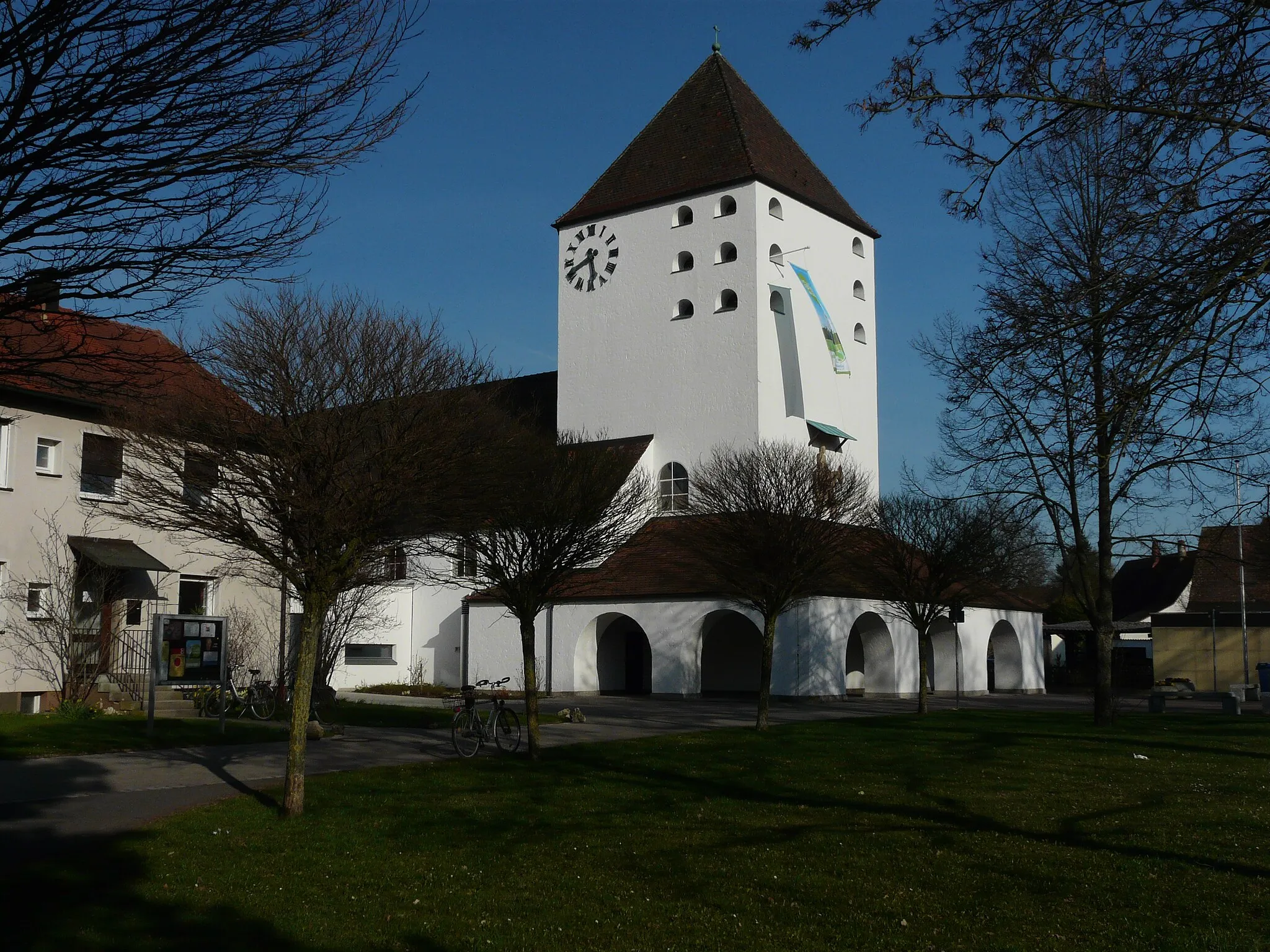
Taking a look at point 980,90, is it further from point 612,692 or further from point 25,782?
point 612,692

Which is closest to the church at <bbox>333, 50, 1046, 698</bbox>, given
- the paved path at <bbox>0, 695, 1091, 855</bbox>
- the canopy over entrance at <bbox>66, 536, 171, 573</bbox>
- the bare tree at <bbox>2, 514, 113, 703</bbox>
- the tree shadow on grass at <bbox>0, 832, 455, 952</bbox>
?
the paved path at <bbox>0, 695, 1091, 855</bbox>

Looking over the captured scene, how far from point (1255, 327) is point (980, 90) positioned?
7.17ft

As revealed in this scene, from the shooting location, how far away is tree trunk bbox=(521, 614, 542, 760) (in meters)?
17.8

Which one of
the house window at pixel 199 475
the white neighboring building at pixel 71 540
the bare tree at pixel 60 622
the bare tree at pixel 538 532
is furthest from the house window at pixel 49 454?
the house window at pixel 199 475

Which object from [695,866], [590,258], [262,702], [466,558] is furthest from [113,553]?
[590,258]

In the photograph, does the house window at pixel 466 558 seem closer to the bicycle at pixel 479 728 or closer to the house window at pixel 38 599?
the bicycle at pixel 479 728

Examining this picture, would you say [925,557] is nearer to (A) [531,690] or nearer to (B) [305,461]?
(A) [531,690]

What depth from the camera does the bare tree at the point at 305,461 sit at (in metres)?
12.2

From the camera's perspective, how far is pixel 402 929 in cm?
796

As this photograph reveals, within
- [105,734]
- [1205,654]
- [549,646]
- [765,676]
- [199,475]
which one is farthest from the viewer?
[1205,654]

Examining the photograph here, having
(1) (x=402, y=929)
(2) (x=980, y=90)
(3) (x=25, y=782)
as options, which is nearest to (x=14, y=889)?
(1) (x=402, y=929)

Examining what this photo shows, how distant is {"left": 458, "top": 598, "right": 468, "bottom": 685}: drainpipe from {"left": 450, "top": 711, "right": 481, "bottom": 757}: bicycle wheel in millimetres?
22405

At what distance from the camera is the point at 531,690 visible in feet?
60.0

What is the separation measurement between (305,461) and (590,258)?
111 feet
